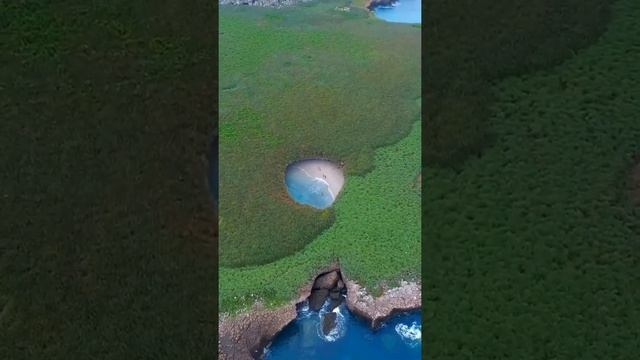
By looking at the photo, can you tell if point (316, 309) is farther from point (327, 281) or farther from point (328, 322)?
point (327, 281)

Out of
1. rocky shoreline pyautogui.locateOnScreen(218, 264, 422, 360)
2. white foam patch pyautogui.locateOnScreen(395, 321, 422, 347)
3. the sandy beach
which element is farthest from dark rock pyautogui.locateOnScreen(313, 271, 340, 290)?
the sandy beach

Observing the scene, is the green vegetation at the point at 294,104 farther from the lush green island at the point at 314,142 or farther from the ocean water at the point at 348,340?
the ocean water at the point at 348,340

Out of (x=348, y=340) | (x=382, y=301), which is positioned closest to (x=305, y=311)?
(x=348, y=340)

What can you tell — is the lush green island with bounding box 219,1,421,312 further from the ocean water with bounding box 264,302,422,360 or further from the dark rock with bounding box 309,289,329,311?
the ocean water with bounding box 264,302,422,360
